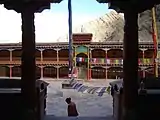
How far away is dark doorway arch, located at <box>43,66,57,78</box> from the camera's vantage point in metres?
43.4

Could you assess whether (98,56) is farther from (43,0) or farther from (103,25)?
(103,25)

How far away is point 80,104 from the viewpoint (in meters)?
23.0

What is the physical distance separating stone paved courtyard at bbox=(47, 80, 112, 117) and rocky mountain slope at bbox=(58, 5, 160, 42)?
26.8 meters

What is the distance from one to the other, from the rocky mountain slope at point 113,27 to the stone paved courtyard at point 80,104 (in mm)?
26806

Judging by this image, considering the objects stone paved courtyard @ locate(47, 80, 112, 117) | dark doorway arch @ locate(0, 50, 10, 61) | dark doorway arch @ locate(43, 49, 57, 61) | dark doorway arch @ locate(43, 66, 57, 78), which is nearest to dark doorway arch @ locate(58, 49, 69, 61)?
dark doorway arch @ locate(43, 49, 57, 61)

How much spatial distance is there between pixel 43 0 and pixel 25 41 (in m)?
0.99

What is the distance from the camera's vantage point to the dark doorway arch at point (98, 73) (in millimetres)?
42562

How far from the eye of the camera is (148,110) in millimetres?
8297

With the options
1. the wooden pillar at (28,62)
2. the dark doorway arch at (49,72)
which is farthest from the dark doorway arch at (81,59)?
the wooden pillar at (28,62)

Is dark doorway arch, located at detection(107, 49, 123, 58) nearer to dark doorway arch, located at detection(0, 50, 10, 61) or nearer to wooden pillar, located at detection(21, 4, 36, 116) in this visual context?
dark doorway arch, located at detection(0, 50, 10, 61)

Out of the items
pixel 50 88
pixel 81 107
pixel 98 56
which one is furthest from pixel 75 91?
pixel 98 56

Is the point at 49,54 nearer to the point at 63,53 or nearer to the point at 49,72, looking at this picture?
the point at 63,53

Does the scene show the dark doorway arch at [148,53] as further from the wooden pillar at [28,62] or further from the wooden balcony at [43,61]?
the wooden pillar at [28,62]

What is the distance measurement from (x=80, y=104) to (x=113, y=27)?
180ft
